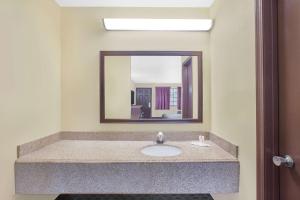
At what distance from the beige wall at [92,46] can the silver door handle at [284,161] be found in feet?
3.62

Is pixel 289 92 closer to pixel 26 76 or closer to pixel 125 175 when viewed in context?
pixel 125 175

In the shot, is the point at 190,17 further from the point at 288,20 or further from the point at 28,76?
the point at 28,76

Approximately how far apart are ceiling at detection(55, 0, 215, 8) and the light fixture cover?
0.61 feet

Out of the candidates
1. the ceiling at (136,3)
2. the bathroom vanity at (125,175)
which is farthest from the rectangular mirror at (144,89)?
the bathroom vanity at (125,175)

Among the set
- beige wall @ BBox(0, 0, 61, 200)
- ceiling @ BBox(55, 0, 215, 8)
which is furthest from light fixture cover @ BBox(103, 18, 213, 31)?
beige wall @ BBox(0, 0, 61, 200)

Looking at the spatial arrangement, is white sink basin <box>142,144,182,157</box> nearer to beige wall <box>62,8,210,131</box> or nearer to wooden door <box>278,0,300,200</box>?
beige wall <box>62,8,210,131</box>

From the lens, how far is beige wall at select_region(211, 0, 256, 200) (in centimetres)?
138

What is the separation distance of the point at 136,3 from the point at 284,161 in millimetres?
1812

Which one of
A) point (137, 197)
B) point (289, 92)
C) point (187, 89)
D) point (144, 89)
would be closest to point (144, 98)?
point (144, 89)

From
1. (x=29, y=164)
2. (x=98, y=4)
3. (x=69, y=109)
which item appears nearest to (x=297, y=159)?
(x=29, y=164)

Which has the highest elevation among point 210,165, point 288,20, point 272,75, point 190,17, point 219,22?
point 190,17

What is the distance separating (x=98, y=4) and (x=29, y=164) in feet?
5.13

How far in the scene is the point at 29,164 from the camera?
152cm

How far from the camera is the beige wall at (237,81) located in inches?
54.2
